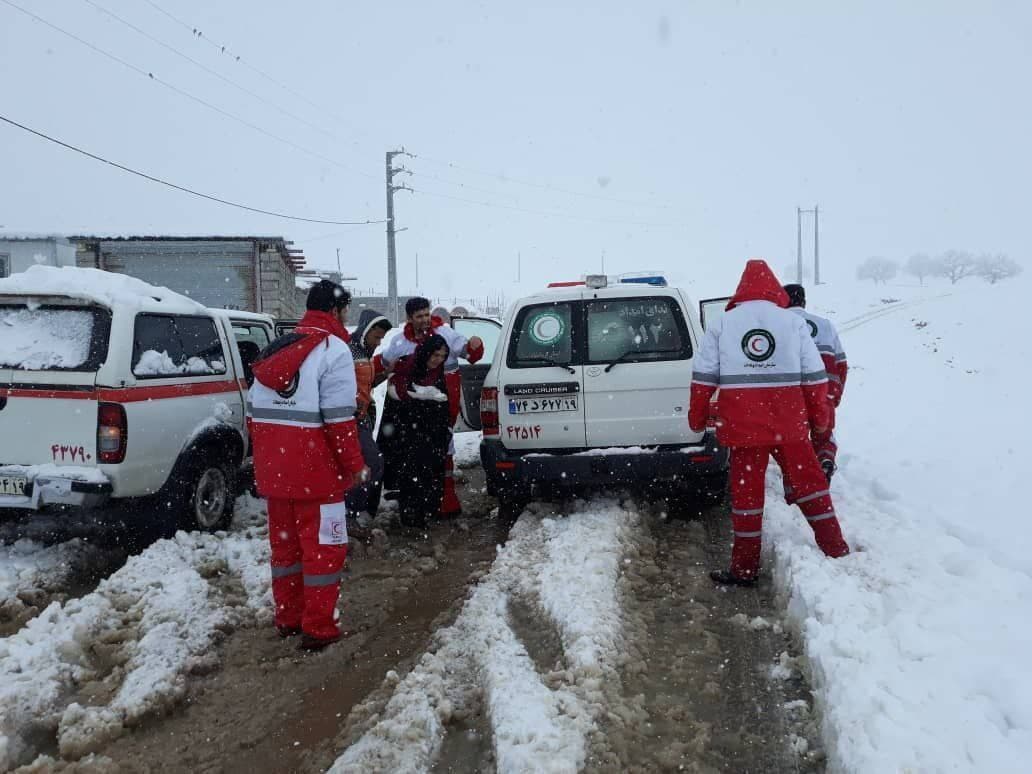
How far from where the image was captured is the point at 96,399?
14.6ft

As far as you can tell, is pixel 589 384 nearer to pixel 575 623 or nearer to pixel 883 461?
pixel 575 623

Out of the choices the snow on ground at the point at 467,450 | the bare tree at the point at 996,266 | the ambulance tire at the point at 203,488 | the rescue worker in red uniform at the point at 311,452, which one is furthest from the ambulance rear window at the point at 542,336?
the bare tree at the point at 996,266

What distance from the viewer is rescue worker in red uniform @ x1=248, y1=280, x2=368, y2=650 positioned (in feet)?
12.2

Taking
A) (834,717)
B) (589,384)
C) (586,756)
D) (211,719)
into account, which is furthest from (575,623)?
(589,384)

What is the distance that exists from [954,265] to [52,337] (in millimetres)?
124898

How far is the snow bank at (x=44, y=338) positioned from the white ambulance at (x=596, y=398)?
2.73 meters

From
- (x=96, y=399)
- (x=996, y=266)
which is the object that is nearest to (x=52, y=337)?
(x=96, y=399)

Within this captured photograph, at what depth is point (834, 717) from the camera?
106 inches

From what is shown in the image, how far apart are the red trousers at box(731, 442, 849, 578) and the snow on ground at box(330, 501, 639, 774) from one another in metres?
0.79

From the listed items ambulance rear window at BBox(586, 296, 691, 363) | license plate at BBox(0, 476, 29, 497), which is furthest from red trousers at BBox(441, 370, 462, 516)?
license plate at BBox(0, 476, 29, 497)

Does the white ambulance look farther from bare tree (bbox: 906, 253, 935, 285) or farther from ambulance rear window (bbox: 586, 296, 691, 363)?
bare tree (bbox: 906, 253, 935, 285)

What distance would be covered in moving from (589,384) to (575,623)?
7.06 ft

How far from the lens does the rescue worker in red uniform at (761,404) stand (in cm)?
420

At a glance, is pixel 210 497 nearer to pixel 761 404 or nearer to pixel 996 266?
pixel 761 404
